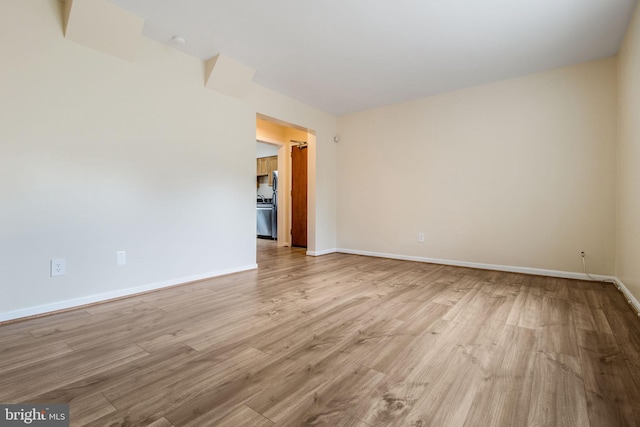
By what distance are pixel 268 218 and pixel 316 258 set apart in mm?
2793

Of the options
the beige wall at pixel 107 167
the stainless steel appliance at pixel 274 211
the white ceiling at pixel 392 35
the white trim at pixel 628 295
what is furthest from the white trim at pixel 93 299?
the white trim at pixel 628 295

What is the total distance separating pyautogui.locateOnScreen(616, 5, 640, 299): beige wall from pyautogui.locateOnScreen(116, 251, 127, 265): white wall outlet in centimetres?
408

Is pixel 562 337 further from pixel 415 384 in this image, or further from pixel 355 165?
pixel 355 165

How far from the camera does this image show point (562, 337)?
5.52 ft

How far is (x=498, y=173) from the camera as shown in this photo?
11.4 ft

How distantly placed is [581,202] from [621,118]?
86 centimetres

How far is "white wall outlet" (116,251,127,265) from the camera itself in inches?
95.6

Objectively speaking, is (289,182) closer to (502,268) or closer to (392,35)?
(392,35)

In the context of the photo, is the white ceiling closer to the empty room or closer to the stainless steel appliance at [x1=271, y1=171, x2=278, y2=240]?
the empty room

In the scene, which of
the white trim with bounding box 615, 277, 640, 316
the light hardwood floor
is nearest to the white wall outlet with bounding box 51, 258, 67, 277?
the light hardwood floor

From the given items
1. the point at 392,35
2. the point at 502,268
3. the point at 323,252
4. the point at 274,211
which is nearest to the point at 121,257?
the point at 323,252

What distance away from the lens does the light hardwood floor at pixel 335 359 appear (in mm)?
1055

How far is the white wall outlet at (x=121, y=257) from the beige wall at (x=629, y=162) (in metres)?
4.08

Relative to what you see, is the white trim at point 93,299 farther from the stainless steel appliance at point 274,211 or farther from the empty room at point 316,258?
the stainless steel appliance at point 274,211
